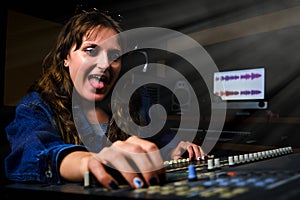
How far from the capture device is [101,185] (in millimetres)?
439

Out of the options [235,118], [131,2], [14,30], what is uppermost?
[131,2]

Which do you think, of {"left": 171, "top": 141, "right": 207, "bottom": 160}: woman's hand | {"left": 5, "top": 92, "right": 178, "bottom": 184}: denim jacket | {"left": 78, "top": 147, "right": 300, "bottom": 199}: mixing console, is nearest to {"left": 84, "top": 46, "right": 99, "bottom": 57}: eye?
{"left": 5, "top": 92, "right": 178, "bottom": 184}: denim jacket

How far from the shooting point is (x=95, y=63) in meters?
0.89

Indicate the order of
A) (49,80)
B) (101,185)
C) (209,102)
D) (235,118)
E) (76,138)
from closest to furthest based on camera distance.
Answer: (101,185), (76,138), (49,80), (235,118), (209,102)

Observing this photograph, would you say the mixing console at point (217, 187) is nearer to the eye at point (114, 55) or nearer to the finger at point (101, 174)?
the finger at point (101, 174)

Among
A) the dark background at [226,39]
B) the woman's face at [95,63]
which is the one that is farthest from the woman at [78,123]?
the dark background at [226,39]

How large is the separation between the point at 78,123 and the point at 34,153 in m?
0.33

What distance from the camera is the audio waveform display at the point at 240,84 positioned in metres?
2.70

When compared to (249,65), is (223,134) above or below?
below

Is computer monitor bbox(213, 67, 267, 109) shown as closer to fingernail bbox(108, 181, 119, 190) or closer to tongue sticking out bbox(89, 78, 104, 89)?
tongue sticking out bbox(89, 78, 104, 89)

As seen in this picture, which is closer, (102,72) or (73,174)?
(73,174)

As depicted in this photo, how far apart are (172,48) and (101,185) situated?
279cm

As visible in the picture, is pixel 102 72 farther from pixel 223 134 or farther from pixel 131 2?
pixel 223 134

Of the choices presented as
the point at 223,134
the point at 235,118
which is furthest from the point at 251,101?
the point at 223,134
